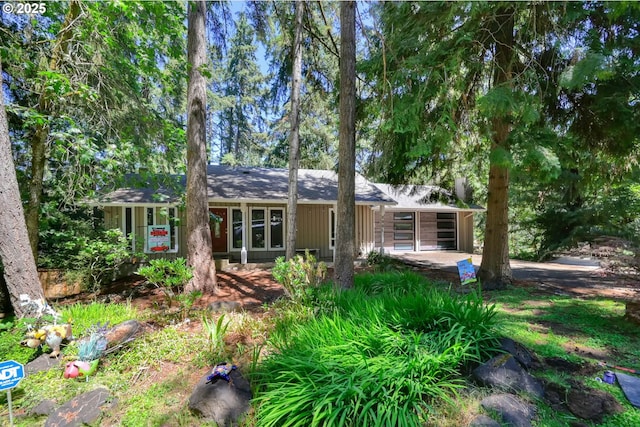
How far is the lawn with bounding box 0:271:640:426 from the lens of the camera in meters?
2.65

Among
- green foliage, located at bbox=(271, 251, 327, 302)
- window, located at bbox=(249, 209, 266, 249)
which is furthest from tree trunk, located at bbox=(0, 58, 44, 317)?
window, located at bbox=(249, 209, 266, 249)

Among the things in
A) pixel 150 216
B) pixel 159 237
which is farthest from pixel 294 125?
pixel 150 216

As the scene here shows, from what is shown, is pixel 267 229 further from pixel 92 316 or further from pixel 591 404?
pixel 591 404

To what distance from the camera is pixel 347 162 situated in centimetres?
569

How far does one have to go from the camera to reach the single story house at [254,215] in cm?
1132

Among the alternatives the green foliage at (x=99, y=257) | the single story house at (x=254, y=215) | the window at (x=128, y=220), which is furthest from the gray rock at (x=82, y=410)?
→ the window at (x=128, y=220)

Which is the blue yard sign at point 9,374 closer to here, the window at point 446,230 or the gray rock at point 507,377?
the gray rock at point 507,377

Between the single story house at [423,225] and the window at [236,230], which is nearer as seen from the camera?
the window at [236,230]

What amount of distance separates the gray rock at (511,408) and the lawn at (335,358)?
7 centimetres

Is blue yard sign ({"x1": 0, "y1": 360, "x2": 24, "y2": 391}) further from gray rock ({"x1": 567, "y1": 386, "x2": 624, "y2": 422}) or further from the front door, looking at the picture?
the front door

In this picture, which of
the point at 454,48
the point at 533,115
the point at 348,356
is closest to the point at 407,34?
the point at 454,48

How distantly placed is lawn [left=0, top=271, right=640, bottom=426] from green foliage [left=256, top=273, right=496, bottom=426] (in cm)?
1

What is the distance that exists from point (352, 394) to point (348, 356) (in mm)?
502

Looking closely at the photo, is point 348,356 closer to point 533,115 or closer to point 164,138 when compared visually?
point 533,115
